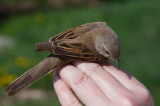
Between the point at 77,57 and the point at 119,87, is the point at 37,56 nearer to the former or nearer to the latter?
the point at 77,57

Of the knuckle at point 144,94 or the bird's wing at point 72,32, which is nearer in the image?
the knuckle at point 144,94

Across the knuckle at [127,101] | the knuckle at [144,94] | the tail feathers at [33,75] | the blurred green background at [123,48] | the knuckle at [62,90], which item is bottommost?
the blurred green background at [123,48]

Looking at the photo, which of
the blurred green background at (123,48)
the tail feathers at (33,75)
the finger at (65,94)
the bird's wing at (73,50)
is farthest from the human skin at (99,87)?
the blurred green background at (123,48)

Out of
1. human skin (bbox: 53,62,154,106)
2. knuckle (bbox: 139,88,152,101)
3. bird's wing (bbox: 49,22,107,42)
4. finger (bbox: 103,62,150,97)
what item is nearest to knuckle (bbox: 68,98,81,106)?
human skin (bbox: 53,62,154,106)

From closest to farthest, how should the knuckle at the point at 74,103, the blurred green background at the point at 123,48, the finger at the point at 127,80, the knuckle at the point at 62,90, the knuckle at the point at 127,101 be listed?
the knuckle at the point at 127,101 → the finger at the point at 127,80 → the knuckle at the point at 74,103 → the knuckle at the point at 62,90 → the blurred green background at the point at 123,48

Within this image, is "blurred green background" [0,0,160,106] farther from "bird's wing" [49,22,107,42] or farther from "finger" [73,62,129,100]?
"finger" [73,62,129,100]

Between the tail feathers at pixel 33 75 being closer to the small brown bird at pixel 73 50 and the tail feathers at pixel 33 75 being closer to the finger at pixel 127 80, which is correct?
the small brown bird at pixel 73 50

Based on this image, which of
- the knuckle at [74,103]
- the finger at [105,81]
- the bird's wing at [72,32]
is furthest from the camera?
the bird's wing at [72,32]
